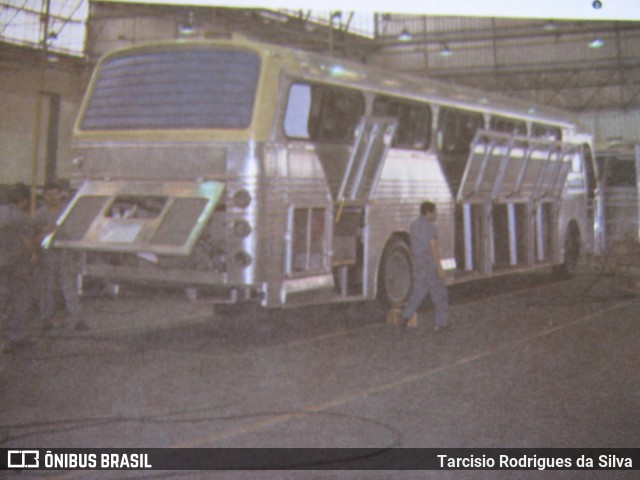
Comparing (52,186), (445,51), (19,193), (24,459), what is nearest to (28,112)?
(19,193)

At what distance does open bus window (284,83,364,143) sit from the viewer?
6.51m

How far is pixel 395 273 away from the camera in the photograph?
322 inches

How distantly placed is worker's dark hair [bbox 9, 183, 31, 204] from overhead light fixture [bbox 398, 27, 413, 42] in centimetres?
222

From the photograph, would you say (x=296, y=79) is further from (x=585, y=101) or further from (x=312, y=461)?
(x=312, y=461)

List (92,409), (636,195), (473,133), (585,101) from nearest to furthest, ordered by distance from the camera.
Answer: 1. (92,409)
2. (585,101)
3. (636,195)
4. (473,133)

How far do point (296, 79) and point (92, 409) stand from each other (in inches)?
121

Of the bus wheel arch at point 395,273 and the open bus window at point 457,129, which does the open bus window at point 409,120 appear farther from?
the bus wheel arch at point 395,273

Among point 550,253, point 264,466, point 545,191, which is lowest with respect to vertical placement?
point 264,466

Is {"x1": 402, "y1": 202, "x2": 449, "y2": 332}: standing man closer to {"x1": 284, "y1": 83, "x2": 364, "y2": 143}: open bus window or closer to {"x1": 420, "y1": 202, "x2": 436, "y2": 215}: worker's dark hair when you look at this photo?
{"x1": 420, "y1": 202, "x2": 436, "y2": 215}: worker's dark hair

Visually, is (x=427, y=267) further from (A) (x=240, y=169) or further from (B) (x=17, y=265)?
(B) (x=17, y=265)

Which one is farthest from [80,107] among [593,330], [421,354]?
[593,330]

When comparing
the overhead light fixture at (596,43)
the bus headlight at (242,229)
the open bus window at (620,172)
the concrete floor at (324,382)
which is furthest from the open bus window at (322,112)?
the overhead light fixture at (596,43)

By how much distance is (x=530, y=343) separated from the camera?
6.52 meters

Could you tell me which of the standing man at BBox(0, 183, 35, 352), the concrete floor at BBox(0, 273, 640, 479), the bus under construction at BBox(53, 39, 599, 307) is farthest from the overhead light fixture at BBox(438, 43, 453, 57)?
the standing man at BBox(0, 183, 35, 352)
